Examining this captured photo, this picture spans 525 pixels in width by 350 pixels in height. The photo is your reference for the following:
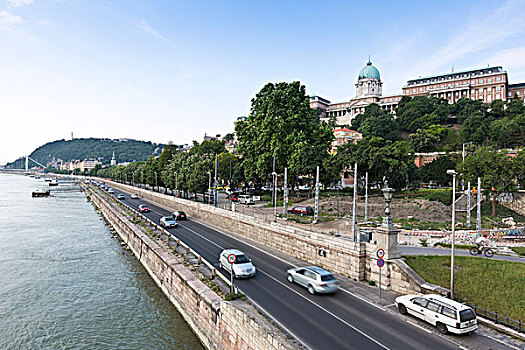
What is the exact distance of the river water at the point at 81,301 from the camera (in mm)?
19641

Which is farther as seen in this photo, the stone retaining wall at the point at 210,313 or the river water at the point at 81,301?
the river water at the point at 81,301

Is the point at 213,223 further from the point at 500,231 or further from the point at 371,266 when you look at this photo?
the point at 500,231

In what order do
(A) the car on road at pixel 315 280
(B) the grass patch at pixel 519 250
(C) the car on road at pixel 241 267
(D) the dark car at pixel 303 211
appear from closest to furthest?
(A) the car on road at pixel 315 280
(C) the car on road at pixel 241 267
(B) the grass patch at pixel 519 250
(D) the dark car at pixel 303 211

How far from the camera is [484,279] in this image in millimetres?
18578

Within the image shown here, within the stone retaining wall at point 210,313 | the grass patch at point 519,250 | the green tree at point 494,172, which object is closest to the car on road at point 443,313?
the stone retaining wall at point 210,313

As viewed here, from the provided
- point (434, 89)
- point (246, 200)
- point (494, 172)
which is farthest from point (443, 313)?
point (434, 89)

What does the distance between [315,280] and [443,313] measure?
677cm

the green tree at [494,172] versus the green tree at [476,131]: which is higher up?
the green tree at [476,131]

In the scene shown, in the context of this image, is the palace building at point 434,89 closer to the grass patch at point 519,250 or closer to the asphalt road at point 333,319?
the grass patch at point 519,250

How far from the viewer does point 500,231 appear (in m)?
34.3

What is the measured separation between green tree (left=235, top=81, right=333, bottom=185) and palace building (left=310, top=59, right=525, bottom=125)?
106m

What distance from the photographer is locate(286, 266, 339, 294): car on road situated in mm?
18672

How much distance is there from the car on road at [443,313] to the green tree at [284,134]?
129 ft

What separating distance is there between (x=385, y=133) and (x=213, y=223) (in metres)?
92.7
